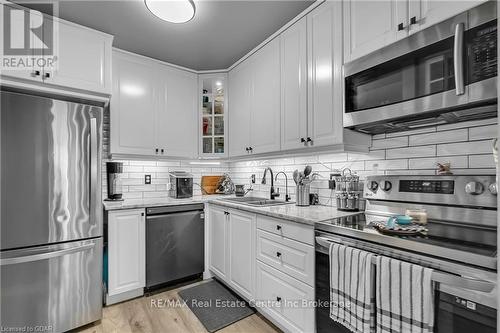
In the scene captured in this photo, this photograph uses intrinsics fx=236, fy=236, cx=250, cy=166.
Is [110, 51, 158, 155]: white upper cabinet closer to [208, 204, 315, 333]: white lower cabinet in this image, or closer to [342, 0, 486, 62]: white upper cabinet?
[208, 204, 315, 333]: white lower cabinet

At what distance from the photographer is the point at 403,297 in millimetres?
994

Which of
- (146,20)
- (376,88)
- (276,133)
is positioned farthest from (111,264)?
(376,88)

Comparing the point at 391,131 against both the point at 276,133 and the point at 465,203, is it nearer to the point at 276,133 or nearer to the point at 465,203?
the point at 465,203

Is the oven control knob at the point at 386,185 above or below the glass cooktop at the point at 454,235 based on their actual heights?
above

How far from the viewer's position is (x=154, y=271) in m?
2.30

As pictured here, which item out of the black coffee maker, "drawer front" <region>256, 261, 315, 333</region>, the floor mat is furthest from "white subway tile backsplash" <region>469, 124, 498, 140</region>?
the black coffee maker

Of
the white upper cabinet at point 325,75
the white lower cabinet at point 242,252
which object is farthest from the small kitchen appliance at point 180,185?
the white upper cabinet at point 325,75

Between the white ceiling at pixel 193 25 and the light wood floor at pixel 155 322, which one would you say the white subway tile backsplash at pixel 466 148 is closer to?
the white ceiling at pixel 193 25

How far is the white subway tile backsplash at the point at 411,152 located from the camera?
146 centimetres

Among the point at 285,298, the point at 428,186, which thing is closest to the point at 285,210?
the point at 285,298

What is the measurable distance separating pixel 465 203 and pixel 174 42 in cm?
257

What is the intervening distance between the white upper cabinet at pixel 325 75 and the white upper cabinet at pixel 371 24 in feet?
0.25

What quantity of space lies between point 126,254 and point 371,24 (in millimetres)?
2612

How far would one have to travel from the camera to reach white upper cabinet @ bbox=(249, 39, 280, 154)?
217 cm
